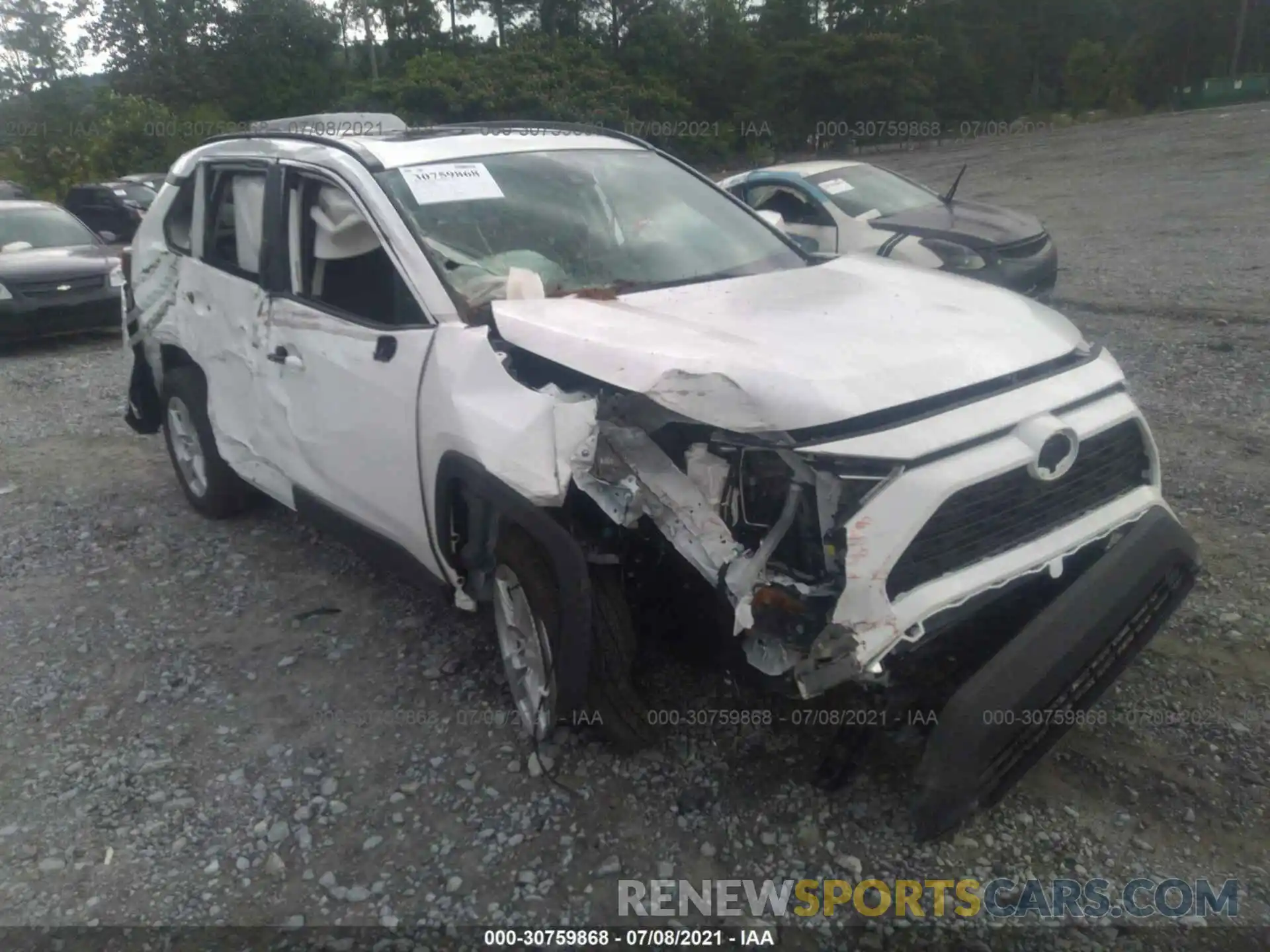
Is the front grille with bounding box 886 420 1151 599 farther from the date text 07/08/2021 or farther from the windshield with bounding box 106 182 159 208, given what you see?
the windshield with bounding box 106 182 159 208

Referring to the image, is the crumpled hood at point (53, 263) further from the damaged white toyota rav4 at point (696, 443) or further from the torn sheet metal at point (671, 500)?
the torn sheet metal at point (671, 500)

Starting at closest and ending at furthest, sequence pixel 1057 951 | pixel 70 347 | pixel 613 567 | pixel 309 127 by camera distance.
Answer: pixel 1057 951, pixel 613 567, pixel 309 127, pixel 70 347

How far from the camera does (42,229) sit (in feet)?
36.5

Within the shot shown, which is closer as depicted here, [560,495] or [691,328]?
[560,495]

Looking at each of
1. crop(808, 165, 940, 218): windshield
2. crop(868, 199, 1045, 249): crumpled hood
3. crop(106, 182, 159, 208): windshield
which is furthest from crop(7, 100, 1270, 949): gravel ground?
A: crop(106, 182, 159, 208): windshield

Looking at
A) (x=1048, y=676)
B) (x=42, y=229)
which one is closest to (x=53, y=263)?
(x=42, y=229)

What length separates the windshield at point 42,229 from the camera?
10.9 m

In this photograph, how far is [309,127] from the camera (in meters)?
4.75

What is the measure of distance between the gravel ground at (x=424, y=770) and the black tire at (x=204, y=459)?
0.12 meters

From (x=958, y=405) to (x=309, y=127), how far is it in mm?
3395

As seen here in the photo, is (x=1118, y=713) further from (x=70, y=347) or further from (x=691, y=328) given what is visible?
(x=70, y=347)

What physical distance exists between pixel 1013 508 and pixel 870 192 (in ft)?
24.2

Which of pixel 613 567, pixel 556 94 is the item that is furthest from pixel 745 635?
pixel 556 94

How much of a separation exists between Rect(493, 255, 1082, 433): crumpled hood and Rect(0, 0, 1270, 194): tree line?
29779 mm
